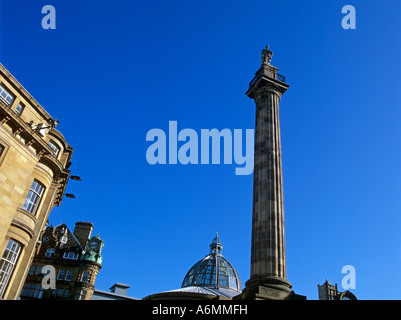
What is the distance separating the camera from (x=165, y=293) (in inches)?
1110

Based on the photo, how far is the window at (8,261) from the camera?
1752cm

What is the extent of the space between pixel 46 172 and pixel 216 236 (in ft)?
109

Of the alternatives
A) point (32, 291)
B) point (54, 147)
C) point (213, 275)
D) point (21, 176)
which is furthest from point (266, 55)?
point (32, 291)

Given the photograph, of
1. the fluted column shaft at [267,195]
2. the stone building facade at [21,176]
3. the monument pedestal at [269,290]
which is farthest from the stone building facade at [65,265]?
the monument pedestal at [269,290]

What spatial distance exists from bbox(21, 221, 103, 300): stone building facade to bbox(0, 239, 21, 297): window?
2672cm

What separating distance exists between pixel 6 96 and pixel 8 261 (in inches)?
336

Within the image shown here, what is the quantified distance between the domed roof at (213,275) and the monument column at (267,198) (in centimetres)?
2434

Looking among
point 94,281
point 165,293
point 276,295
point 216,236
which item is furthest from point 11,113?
point 216,236

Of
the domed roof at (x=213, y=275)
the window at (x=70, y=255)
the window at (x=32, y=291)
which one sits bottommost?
the window at (x=32, y=291)

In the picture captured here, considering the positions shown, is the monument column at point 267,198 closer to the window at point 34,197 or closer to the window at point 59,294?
the window at point 34,197

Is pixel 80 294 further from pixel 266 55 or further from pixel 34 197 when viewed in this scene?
pixel 266 55

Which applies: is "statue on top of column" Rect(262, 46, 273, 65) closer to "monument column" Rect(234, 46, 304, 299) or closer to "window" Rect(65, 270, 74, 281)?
"monument column" Rect(234, 46, 304, 299)
